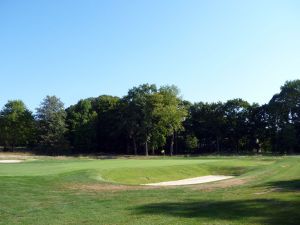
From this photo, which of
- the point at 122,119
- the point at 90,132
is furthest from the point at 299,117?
the point at 90,132

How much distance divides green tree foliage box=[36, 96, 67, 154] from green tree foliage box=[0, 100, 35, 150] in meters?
2.71

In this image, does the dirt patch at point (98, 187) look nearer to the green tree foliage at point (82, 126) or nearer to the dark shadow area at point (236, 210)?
the dark shadow area at point (236, 210)

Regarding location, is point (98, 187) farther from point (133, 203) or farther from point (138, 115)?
point (138, 115)

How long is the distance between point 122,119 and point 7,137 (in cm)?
2928

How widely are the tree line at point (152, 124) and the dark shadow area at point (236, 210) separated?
75.4m

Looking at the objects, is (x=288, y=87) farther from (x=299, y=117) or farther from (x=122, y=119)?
(x=122, y=119)

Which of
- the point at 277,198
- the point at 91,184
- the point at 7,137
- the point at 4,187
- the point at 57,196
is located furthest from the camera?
the point at 7,137

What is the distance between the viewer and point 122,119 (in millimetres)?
96500

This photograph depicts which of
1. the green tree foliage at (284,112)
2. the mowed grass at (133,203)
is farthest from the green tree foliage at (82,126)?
the mowed grass at (133,203)

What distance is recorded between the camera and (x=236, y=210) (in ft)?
49.2

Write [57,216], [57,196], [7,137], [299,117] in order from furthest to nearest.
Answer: [7,137] < [299,117] < [57,196] < [57,216]

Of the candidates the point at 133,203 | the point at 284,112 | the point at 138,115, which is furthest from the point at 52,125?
the point at 133,203

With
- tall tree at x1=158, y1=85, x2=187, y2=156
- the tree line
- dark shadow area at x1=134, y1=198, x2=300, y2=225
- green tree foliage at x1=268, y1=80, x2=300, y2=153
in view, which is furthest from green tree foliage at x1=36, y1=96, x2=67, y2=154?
dark shadow area at x1=134, y1=198, x2=300, y2=225

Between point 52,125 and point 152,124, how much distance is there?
24173 mm
